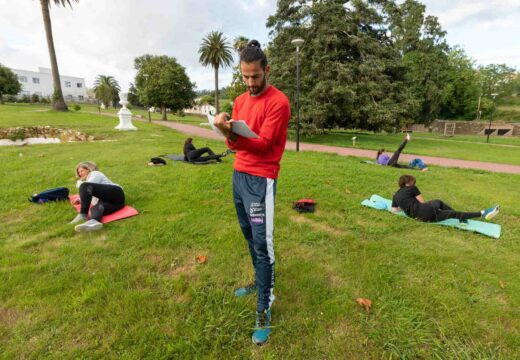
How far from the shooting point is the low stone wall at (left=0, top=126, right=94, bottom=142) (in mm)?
13923

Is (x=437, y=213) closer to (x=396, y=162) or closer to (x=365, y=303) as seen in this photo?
(x=365, y=303)

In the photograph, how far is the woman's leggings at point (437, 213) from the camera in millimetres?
4188

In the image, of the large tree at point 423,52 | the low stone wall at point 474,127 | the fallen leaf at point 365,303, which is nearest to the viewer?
the fallen leaf at point 365,303

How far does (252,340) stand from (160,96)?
39.6 meters

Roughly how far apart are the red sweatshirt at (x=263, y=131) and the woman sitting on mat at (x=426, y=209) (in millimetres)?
3454

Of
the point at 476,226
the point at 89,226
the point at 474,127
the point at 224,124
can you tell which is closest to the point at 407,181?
the point at 476,226

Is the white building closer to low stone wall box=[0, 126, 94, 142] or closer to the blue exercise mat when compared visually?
low stone wall box=[0, 126, 94, 142]

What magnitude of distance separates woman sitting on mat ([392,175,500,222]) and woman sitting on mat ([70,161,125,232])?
15.3 feet

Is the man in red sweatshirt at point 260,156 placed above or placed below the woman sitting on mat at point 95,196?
above

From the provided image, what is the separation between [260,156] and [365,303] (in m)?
1.67

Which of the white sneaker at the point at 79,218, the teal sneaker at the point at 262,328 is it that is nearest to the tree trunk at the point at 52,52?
the white sneaker at the point at 79,218

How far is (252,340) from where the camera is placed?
2006 millimetres

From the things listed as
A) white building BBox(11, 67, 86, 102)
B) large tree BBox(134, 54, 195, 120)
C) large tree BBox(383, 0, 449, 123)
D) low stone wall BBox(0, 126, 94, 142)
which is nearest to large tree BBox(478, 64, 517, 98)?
large tree BBox(383, 0, 449, 123)

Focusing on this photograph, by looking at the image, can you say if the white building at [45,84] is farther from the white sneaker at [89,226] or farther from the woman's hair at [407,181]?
the woman's hair at [407,181]
